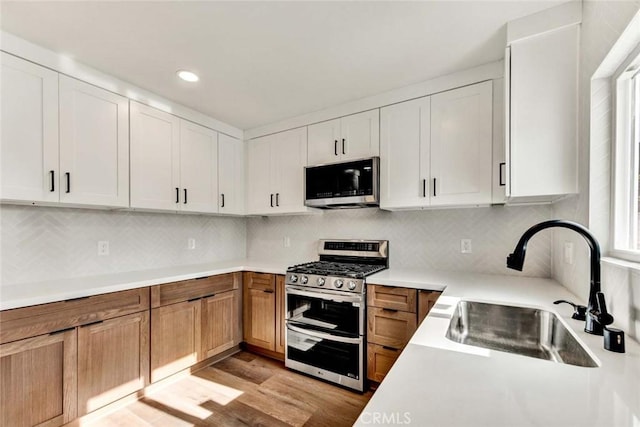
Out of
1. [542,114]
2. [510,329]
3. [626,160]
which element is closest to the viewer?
[626,160]

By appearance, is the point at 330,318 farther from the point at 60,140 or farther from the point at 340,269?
the point at 60,140

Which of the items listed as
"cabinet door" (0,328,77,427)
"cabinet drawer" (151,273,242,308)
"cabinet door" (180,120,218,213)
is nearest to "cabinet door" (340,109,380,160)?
"cabinet door" (180,120,218,213)

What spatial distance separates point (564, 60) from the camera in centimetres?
152

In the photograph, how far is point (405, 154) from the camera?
2.35 m

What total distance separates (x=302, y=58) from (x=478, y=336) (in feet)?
6.39

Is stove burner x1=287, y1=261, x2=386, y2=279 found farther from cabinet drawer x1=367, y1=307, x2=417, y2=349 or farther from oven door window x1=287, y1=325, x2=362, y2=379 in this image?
oven door window x1=287, y1=325, x2=362, y2=379

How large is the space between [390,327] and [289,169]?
1762 mm

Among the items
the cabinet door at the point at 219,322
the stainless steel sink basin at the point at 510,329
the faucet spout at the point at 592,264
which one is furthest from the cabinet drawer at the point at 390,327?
the cabinet door at the point at 219,322

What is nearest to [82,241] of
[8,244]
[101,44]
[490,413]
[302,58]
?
[8,244]

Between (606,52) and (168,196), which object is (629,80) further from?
(168,196)

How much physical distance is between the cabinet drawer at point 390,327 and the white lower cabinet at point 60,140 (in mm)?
2107

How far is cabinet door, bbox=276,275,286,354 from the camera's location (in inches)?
104

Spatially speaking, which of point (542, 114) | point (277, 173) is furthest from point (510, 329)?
point (277, 173)

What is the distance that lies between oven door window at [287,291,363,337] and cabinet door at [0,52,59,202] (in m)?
1.89
